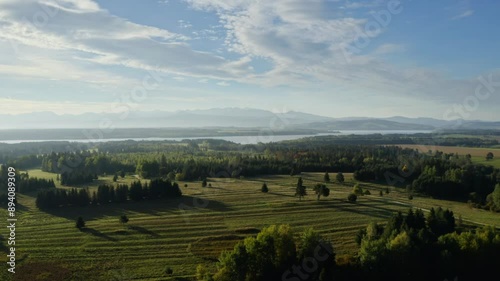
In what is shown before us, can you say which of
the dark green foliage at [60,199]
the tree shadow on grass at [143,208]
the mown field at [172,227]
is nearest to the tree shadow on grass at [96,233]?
the mown field at [172,227]

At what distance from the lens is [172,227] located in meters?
53.7

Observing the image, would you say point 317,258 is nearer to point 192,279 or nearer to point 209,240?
point 192,279

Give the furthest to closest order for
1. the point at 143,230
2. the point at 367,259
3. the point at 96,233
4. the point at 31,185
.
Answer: the point at 31,185 < the point at 143,230 < the point at 96,233 < the point at 367,259

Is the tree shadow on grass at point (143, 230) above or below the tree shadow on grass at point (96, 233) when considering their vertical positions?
above

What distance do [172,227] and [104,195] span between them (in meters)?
24.2

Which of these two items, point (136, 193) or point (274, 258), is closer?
point (274, 258)

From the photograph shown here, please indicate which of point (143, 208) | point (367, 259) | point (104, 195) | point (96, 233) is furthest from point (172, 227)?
point (367, 259)

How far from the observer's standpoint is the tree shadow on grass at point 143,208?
63.1 metres

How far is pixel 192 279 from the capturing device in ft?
123

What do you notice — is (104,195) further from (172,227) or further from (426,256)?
(426,256)

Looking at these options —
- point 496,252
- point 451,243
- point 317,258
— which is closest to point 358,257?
point 317,258

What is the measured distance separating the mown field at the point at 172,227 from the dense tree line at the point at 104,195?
2206 mm

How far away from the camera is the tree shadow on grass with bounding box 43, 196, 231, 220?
207ft

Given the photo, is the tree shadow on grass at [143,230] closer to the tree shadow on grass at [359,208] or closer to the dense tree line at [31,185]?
the tree shadow on grass at [359,208]
